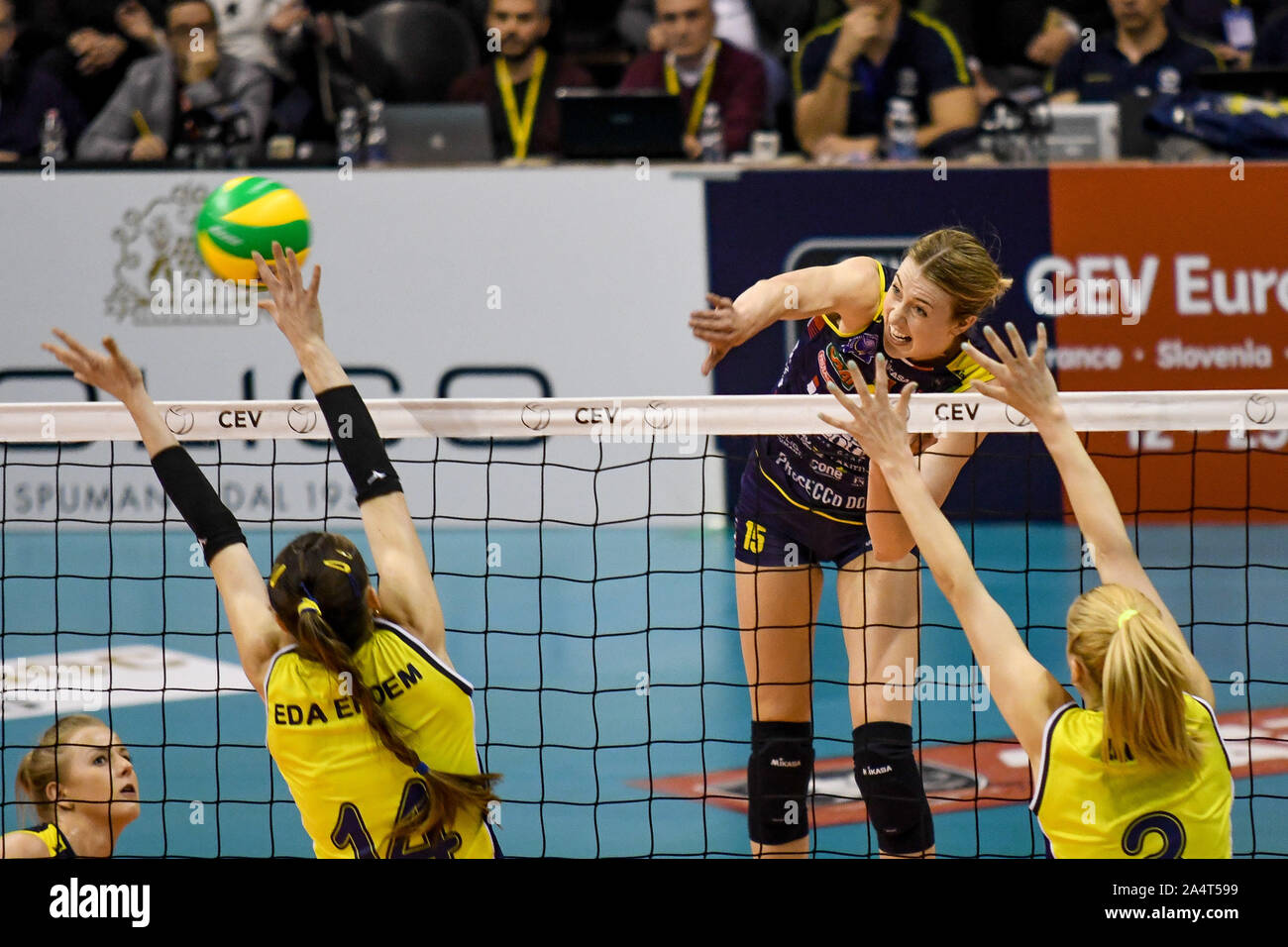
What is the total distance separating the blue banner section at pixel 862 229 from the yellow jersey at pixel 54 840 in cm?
572

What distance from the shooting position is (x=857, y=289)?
4125 millimetres

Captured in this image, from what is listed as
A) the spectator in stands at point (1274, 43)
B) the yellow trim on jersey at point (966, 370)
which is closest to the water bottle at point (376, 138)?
the spectator in stands at point (1274, 43)

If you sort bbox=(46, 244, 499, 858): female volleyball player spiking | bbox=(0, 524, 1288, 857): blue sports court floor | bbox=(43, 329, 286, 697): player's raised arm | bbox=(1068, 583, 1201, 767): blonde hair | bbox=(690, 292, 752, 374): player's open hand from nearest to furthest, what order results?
bbox=(1068, 583, 1201, 767): blonde hair → bbox=(46, 244, 499, 858): female volleyball player spiking → bbox=(43, 329, 286, 697): player's raised arm → bbox=(690, 292, 752, 374): player's open hand → bbox=(0, 524, 1288, 857): blue sports court floor

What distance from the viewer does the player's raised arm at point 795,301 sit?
150 inches

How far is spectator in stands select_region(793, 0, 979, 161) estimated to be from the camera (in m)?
9.76

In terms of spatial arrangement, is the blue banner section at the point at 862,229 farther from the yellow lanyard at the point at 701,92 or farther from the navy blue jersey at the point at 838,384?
the navy blue jersey at the point at 838,384

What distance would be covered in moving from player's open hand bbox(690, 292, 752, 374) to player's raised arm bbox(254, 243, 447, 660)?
82 centimetres

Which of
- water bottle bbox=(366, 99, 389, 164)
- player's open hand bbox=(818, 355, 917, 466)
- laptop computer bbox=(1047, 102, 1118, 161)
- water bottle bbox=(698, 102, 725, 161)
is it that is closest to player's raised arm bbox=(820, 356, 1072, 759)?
player's open hand bbox=(818, 355, 917, 466)

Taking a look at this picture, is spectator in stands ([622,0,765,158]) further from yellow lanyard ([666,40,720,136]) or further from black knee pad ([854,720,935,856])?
black knee pad ([854,720,935,856])

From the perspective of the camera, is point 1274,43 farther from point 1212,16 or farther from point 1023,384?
point 1023,384
